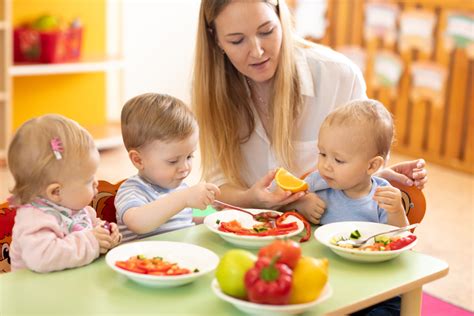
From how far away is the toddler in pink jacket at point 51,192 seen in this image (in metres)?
1.62

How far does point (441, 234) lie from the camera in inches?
151

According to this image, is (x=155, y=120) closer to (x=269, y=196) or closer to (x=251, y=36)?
(x=269, y=196)

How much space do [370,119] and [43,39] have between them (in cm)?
313

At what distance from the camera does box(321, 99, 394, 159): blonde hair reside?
199cm

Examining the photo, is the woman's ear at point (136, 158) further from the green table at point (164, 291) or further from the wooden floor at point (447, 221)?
the wooden floor at point (447, 221)

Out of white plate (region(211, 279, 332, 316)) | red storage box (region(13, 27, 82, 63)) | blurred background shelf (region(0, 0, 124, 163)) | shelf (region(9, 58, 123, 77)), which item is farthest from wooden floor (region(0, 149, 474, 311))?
white plate (region(211, 279, 332, 316))

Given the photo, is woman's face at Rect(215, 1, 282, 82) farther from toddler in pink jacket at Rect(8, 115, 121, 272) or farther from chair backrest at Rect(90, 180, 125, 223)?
toddler in pink jacket at Rect(8, 115, 121, 272)

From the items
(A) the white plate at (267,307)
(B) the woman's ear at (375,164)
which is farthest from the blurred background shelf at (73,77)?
(A) the white plate at (267,307)

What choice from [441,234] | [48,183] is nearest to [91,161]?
[48,183]

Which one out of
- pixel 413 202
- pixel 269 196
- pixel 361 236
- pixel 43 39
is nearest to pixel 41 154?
pixel 269 196

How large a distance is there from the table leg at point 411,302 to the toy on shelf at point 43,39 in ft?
11.1

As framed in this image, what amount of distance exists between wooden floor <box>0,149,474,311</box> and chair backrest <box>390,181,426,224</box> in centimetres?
108

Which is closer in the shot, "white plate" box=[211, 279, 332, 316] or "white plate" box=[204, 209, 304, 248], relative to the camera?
"white plate" box=[211, 279, 332, 316]

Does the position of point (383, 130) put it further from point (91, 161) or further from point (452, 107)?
point (452, 107)
